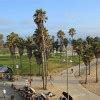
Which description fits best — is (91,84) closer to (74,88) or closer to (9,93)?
(74,88)

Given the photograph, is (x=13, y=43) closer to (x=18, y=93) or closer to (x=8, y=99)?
(x=18, y=93)

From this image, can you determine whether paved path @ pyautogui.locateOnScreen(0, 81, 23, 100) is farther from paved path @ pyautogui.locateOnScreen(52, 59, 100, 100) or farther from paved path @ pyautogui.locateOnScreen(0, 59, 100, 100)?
paved path @ pyautogui.locateOnScreen(52, 59, 100, 100)

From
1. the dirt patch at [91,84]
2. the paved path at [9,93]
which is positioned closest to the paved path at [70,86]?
the paved path at [9,93]

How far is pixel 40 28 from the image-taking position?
75.5 meters

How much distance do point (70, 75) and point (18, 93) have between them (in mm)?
33438

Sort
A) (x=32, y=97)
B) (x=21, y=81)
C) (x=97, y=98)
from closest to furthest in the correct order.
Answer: (x=32, y=97), (x=97, y=98), (x=21, y=81)

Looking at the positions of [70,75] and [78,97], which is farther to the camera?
[70,75]

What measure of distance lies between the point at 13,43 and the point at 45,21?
2770cm

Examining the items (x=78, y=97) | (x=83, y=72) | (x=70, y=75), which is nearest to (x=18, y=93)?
(x=78, y=97)

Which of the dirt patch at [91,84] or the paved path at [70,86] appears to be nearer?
the paved path at [70,86]

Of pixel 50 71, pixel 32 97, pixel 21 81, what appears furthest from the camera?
pixel 50 71

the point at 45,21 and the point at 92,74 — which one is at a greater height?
the point at 45,21

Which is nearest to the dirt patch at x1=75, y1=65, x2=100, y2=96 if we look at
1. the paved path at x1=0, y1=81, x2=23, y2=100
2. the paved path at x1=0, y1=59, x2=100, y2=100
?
the paved path at x1=0, y1=59, x2=100, y2=100

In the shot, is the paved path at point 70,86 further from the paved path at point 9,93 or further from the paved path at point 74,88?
the paved path at point 9,93
